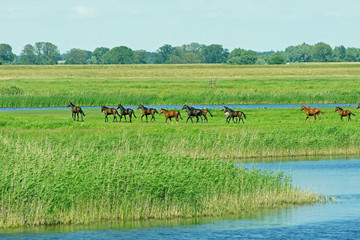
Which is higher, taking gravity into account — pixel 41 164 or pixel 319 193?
pixel 41 164

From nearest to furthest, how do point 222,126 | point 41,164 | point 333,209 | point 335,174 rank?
point 41,164, point 333,209, point 335,174, point 222,126

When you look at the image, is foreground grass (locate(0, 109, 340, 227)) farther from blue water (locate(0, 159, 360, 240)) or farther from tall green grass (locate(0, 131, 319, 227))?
blue water (locate(0, 159, 360, 240))

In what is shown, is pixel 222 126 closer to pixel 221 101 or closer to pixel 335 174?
pixel 335 174

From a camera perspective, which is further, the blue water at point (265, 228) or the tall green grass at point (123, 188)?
the tall green grass at point (123, 188)

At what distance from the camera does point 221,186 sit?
80.7ft

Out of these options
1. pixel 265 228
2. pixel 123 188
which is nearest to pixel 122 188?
pixel 123 188

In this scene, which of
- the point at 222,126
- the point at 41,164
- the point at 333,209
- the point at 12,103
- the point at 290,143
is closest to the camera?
the point at 41,164

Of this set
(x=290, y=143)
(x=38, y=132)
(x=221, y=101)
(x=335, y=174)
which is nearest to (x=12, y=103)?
(x=221, y=101)

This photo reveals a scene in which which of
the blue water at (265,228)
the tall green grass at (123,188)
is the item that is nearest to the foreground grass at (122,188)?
the tall green grass at (123,188)

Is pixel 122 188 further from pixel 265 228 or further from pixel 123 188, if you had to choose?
pixel 265 228

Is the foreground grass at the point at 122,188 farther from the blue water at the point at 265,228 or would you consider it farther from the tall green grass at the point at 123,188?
the blue water at the point at 265,228

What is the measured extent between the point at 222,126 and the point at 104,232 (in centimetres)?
2602

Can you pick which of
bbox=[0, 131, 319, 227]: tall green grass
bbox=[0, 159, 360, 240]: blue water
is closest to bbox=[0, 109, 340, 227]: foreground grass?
bbox=[0, 131, 319, 227]: tall green grass

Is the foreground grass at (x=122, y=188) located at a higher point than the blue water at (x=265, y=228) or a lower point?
higher
